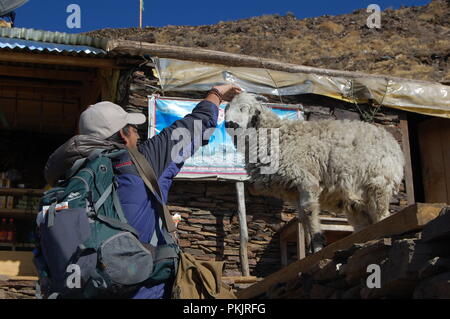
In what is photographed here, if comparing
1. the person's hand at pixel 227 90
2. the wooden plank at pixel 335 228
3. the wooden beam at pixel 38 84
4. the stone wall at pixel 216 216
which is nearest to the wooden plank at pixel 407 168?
the wooden plank at pixel 335 228

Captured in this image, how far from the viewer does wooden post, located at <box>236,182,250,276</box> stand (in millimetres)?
9234

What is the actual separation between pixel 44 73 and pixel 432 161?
7699 millimetres

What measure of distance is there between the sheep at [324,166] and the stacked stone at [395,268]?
2.34 m

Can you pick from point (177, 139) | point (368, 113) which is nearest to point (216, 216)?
point (368, 113)

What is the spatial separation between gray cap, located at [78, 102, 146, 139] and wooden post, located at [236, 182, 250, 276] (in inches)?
254

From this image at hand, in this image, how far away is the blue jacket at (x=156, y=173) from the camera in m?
2.73

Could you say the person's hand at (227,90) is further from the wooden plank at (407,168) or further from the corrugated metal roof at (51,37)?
the wooden plank at (407,168)

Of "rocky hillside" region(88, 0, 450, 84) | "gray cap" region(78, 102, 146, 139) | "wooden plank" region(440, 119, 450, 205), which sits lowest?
"gray cap" region(78, 102, 146, 139)

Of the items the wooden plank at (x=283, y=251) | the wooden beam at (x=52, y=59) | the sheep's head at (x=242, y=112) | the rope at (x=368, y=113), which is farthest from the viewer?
the rope at (x=368, y=113)

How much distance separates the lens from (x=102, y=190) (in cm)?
269

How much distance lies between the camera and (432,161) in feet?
38.3

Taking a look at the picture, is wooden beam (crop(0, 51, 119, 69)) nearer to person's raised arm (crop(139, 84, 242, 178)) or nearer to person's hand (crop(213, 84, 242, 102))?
person's hand (crop(213, 84, 242, 102))

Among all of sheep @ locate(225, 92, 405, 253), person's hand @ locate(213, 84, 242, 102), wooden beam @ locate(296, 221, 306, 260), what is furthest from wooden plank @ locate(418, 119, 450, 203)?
person's hand @ locate(213, 84, 242, 102)

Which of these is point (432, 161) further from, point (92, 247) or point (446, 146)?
point (92, 247)
